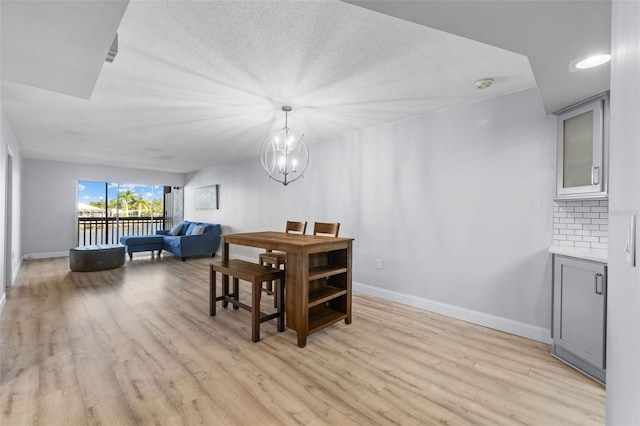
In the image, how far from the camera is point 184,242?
6.24 meters

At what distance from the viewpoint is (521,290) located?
2668 millimetres

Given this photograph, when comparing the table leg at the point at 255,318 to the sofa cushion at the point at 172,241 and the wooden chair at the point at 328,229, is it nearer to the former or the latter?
the wooden chair at the point at 328,229

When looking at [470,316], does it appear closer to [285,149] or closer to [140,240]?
[285,149]

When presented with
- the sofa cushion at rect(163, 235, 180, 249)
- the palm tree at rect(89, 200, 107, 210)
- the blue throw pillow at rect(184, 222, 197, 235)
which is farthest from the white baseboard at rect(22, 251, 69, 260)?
the blue throw pillow at rect(184, 222, 197, 235)

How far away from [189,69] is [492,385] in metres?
3.27

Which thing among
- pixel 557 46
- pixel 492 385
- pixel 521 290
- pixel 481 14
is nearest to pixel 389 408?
pixel 492 385

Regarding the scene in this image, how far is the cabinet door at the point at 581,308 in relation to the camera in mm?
1938

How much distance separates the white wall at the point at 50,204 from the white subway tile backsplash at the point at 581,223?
9357mm

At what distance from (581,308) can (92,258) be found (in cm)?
685

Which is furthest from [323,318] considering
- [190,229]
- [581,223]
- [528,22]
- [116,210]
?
[116,210]

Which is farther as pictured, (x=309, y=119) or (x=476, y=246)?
(x=309, y=119)

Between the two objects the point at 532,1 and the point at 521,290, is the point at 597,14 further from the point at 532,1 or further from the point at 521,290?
the point at 521,290

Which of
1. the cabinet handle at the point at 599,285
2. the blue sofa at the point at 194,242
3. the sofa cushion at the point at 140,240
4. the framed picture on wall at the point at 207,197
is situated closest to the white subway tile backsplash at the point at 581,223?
the cabinet handle at the point at 599,285

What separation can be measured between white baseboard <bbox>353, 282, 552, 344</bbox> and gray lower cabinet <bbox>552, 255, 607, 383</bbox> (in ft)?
0.92
